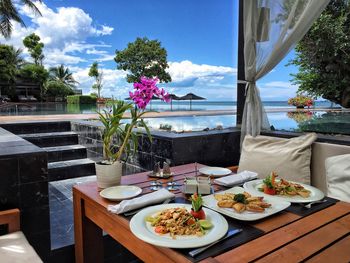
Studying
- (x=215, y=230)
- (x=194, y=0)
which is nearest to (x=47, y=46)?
(x=194, y=0)

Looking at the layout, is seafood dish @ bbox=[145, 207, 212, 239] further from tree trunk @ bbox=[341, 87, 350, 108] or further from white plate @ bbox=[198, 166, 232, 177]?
tree trunk @ bbox=[341, 87, 350, 108]

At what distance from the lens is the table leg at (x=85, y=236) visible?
4.98ft

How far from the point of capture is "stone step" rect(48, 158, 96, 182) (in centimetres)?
345

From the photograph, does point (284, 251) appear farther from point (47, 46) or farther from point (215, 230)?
point (47, 46)

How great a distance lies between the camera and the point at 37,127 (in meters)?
4.43

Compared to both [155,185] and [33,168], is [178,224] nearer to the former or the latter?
[155,185]

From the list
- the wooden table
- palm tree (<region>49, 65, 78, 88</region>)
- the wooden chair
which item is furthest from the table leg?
palm tree (<region>49, 65, 78, 88</region>)

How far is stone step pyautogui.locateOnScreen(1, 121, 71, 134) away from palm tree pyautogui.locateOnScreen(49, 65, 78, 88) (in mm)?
24970

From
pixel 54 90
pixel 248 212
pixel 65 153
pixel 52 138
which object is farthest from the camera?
pixel 54 90

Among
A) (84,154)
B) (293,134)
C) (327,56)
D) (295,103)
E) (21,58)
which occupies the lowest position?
(84,154)

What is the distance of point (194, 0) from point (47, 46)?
1457 cm

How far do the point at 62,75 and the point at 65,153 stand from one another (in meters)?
26.9

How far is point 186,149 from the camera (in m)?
2.47

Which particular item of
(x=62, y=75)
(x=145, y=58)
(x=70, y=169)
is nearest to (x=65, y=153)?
(x=70, y=169)
